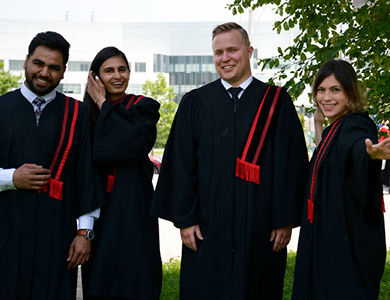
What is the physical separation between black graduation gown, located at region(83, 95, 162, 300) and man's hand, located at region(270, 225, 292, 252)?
2.89 ft

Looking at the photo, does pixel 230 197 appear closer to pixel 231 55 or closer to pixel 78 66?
pixel 231 55

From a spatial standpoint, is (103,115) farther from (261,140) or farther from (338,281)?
(338,281)

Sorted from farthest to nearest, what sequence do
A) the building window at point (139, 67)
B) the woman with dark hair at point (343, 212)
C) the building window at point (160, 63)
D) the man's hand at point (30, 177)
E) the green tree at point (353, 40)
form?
the building window at point (160, 63), the building window at point (139, 67), the green tree at point (353, 40), the man's hand at point (30, 177), the woman with dark hair at point (343, 212)

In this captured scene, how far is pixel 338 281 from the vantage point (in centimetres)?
318

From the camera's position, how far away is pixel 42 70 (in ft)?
11.3

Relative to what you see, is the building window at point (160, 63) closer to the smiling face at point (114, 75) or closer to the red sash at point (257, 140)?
the smiling face at point (114, 75)

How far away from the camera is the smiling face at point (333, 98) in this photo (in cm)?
337

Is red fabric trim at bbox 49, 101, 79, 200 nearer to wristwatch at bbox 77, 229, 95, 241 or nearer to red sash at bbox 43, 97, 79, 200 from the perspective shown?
red sash at bbox 43, 97, 79, 200

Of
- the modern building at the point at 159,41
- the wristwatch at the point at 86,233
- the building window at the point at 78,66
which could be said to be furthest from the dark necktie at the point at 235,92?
the modern building at the point at 159,41

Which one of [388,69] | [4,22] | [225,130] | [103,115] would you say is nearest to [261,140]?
[225,130]

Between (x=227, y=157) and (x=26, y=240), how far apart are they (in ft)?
4.49

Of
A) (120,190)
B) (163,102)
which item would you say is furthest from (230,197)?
(163,102)

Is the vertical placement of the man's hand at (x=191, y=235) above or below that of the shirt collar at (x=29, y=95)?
below

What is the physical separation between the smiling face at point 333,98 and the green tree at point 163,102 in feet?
105
